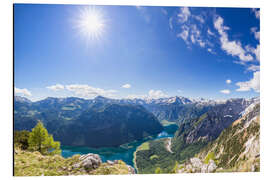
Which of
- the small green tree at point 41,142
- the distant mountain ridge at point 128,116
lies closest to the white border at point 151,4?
the small green tree at point 41,142

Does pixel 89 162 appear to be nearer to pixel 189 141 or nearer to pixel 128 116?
pixel 189 141

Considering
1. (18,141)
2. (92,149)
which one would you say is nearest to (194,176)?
(18,141)

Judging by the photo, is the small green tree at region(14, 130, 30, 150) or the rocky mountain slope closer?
the small green tree at region(14, 130, 30, 150)

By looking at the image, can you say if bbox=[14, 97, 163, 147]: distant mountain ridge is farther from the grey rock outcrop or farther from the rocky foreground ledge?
the grey rock outcrop

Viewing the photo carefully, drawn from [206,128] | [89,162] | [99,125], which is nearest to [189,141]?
[206,128]

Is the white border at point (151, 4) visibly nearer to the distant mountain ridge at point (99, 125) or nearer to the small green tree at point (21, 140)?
the small green tree at point (21, 140)

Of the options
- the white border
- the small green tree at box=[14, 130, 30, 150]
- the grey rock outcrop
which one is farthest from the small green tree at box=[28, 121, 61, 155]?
the grey rock outcrop

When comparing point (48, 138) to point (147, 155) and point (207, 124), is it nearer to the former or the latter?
point (147, 155)
